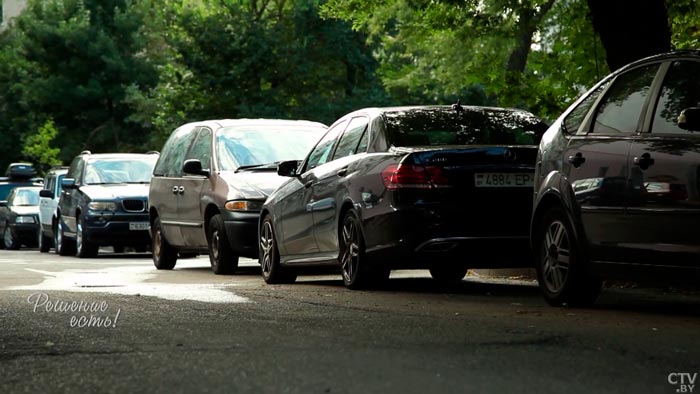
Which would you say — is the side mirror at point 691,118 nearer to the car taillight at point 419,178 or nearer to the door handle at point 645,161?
the door handle at point 645,161

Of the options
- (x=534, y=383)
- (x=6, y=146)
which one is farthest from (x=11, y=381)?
(x=6, y=146)

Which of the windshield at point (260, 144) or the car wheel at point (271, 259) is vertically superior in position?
the windshield at point (260, 144)

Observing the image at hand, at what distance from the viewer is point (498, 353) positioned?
7457 millimetres

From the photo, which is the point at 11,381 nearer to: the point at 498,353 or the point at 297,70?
the point at 498,353

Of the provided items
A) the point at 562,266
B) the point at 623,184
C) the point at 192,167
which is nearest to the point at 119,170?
the point at 192,167

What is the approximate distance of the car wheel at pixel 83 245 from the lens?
26688 millimetres

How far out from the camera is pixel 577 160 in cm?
1021

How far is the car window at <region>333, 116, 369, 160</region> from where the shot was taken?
519 inches

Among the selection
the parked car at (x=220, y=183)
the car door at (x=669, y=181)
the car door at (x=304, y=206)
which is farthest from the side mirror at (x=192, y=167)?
the car door at (x=669, y=181)

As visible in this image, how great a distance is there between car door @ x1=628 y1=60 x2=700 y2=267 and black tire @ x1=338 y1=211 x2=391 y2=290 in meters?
3.37

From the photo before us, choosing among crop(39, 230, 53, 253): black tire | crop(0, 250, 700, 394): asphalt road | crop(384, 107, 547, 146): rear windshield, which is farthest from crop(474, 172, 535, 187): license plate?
crop(39, 230, 53, 253): black tire

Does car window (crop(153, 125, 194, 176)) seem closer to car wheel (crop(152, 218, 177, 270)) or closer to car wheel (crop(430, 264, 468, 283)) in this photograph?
car wheel (crop(152, 218, 177, 270))

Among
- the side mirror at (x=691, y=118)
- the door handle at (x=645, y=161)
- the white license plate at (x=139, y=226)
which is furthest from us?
the white license plate at (x=139, y=226)

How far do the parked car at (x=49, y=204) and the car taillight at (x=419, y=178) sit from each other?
1991 centimetres
